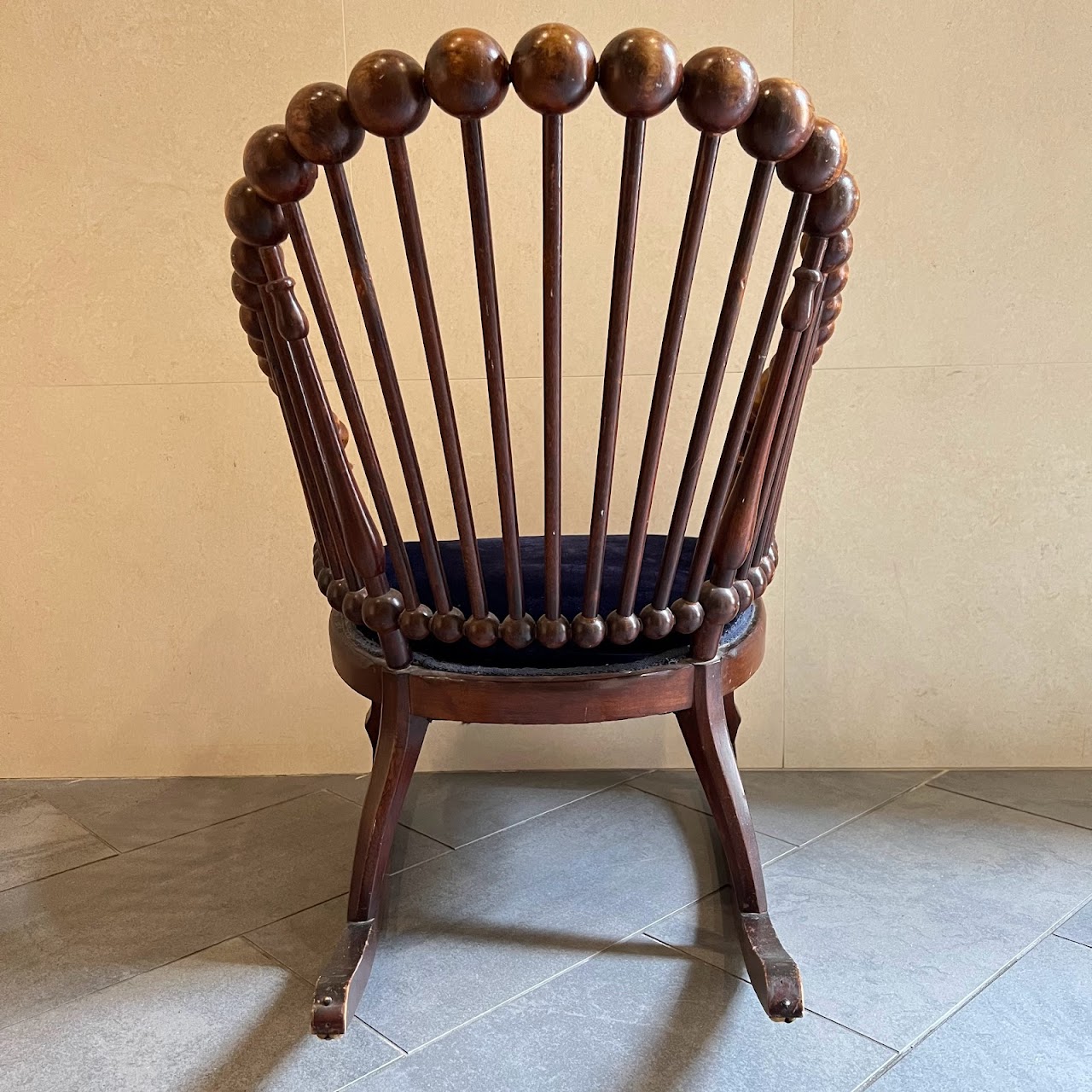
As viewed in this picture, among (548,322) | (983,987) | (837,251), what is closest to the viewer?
(548,322)

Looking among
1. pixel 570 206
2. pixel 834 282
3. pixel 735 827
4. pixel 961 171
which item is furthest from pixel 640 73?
pixel 961 171

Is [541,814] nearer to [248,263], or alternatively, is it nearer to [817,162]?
[248,263]

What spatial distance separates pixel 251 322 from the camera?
3.82 ft

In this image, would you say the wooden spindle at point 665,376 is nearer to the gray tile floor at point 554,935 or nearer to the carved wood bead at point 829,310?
the carved wood bead at point 829,310

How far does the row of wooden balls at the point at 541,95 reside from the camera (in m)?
0.83

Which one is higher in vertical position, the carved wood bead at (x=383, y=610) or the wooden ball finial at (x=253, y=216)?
the wooden ball finial at (x=253, y=216)

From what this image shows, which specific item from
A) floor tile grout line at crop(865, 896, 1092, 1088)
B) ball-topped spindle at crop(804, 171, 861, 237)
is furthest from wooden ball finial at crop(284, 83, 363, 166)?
floor tile grout line at crop(865, 896, 1092, 1088)

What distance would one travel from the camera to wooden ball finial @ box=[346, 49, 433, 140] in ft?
2.78

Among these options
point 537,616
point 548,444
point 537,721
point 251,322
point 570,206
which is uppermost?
point 570,206

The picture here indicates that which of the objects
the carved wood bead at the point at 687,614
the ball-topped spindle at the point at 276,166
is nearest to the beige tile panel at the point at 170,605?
the carved wood bead at the point at 687,614

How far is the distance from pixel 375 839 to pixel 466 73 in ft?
2.63

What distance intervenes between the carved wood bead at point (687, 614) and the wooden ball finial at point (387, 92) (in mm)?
523

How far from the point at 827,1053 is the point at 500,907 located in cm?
48

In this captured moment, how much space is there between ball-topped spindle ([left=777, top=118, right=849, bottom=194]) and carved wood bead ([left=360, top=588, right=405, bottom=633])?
55 cm
